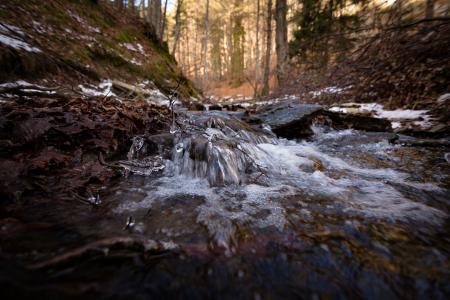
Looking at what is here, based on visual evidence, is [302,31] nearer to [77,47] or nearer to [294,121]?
[294,121]

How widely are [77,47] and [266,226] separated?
279 inches

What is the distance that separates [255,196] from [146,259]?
1084 millimetres

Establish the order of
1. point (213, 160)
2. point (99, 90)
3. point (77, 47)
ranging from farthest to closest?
point (77, 47) < point (99, 90) < point (213, 160)

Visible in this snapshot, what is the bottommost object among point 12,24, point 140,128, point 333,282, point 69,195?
point 333,282

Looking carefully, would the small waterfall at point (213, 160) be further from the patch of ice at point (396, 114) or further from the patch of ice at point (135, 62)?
the patch of ice at point (135, 62)

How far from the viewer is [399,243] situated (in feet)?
4.53

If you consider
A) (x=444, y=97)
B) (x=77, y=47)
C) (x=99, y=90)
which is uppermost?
(x=77, y=47)

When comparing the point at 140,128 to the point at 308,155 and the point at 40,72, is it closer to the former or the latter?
the point at 308,155

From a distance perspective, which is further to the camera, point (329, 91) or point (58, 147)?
point (329, 91)

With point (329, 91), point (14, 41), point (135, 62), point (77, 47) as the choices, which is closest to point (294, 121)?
point (329, 91)

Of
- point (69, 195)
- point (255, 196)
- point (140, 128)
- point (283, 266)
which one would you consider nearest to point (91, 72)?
point (140, 128)

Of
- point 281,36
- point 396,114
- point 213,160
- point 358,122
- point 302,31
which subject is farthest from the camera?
point 302,31

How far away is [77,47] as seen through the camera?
6.30 metres

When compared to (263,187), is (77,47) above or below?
above
